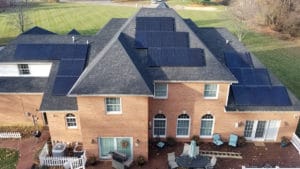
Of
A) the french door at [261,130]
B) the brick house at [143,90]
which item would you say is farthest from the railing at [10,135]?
the french door at [261,130]

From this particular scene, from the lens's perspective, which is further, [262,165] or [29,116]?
[29,116]

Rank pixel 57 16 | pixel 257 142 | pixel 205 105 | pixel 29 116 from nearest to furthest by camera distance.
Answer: pixel 205 105 < pixel 257 142 < pixel 29 116 < pixel 57 16

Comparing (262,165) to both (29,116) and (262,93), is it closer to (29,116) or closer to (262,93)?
(262,93)

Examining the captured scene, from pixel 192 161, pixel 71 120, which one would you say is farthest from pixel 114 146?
pixel 192 161

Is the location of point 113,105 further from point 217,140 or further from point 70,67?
point 217,140

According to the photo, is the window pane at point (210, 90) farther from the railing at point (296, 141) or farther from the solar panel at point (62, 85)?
the solar panel at point (62, 85)

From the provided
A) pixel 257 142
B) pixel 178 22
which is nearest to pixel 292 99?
pixel 257 142
